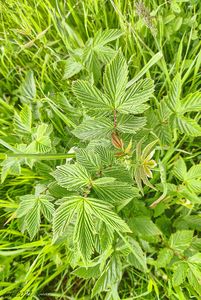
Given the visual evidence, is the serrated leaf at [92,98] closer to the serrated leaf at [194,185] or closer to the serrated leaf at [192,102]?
the serrated leaf at [192,102]

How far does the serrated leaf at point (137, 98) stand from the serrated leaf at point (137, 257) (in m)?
0.40

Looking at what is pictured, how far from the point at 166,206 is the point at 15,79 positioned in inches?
31.4

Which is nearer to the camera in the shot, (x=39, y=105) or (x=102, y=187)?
(x=102, y=187)

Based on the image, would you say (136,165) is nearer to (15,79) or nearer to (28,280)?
(28,280)

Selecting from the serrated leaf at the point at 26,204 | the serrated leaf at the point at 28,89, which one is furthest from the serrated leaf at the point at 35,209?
the serrated leaf at the point at 28,89

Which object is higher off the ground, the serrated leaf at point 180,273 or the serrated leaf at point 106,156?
the serrated leaf at point 106,156

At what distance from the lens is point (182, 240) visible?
3.60 ft

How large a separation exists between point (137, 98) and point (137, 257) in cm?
43

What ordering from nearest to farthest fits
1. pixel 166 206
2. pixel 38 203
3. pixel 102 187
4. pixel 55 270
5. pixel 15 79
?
pixel 102 187, pixel 38 203, pixel 166 206, pixel 55 270, pixel 15 79

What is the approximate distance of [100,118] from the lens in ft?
2.95

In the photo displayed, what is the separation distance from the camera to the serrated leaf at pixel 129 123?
0.90m

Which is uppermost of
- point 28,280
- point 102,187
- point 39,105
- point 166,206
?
point 39,105

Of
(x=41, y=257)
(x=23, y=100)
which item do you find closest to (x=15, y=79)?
(x=23, y=100)

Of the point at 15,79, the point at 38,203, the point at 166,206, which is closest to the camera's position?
the point at 38,203
